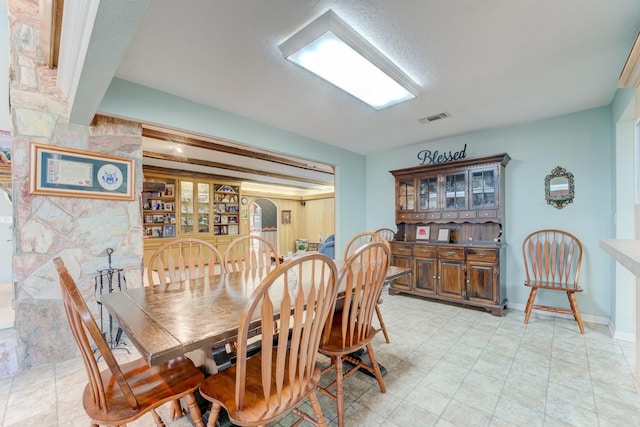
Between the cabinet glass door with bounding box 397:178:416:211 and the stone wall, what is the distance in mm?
3671

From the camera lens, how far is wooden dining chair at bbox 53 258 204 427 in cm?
100

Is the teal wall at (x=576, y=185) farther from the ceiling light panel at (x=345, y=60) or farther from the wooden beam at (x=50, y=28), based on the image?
the wooden beam at (x=50, y=28)

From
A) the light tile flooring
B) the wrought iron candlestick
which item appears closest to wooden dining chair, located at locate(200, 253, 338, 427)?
the light tile flooring

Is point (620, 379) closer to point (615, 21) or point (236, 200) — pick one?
point (615, 21)

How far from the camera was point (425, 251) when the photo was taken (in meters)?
3.87

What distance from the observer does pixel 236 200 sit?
7.65 m

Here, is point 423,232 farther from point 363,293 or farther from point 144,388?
point 144,388

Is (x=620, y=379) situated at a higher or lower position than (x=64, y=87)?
lower

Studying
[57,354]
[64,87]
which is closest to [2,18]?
[64,87]

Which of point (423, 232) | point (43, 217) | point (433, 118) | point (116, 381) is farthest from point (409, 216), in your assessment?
point (43, 217)

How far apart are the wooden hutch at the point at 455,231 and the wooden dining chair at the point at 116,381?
3250mm

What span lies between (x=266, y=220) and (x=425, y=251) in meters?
6.86

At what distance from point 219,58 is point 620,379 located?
148 inches

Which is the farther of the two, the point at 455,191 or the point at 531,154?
the point at 455,191
